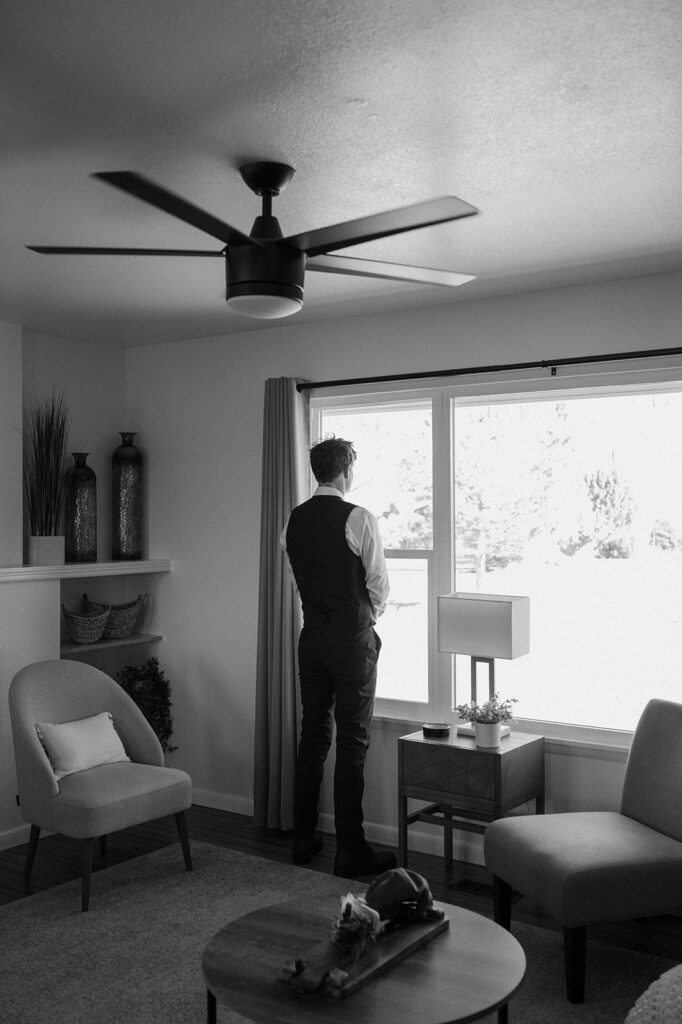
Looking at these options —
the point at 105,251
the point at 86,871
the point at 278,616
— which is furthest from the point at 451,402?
the point at 86,871

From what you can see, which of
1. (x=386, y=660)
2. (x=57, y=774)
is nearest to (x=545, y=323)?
(x=386, y=660)

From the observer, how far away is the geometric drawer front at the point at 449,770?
12.9 ft

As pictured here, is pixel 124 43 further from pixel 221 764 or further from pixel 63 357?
pixel 221 764

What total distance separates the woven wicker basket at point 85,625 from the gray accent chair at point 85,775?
2.21 ft

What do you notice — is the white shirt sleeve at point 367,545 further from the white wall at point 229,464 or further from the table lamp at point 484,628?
the white wall at point 229,464

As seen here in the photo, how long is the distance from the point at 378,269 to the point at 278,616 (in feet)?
8.21

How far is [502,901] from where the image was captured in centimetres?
350

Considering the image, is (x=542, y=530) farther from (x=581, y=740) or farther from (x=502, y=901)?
(x=502, y=901)

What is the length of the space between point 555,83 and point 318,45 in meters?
0.58

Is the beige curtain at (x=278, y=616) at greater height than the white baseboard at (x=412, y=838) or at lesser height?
greater

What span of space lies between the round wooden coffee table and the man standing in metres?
1.37

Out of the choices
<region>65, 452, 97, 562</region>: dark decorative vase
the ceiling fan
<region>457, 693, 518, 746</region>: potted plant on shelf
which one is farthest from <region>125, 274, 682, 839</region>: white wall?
the ceiling fan

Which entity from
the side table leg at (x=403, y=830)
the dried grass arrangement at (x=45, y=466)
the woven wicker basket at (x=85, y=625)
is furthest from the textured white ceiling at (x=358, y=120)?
the side table leg at (x=403, y=830)

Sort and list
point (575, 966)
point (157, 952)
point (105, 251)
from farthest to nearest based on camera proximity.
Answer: point (157, 952)
point (575, 966)
point (105, 251)
